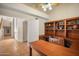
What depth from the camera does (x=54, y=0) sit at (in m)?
2.56

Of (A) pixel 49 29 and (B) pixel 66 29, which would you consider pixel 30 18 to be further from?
(B) pixel 66 29

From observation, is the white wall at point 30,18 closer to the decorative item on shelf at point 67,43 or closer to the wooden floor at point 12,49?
the wooden floor at point 12,49

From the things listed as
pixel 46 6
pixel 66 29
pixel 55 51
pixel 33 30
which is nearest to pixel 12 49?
pixel 33 30

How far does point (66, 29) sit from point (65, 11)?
541 millimetres

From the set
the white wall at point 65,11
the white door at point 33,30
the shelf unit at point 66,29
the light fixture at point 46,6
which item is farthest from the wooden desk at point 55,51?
the light fixture at point 46,6

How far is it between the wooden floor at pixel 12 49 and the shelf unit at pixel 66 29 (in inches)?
26.6

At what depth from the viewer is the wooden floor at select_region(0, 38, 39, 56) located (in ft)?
8.70

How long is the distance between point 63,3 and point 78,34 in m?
0.80

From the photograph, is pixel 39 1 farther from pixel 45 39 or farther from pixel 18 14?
pixel 45 39

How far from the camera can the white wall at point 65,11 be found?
2.57 metres

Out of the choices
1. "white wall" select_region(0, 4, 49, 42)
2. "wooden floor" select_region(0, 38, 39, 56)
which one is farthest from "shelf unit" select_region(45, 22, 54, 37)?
"wooden floor" select_region(0, 38, 39, 56)

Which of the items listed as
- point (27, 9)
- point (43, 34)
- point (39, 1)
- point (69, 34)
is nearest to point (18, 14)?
point (27, 9)

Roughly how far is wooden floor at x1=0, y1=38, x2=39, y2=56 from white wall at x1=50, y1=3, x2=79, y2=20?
1.02 metres

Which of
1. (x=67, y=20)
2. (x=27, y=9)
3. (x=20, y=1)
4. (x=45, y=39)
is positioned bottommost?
(x=45, y=39)
